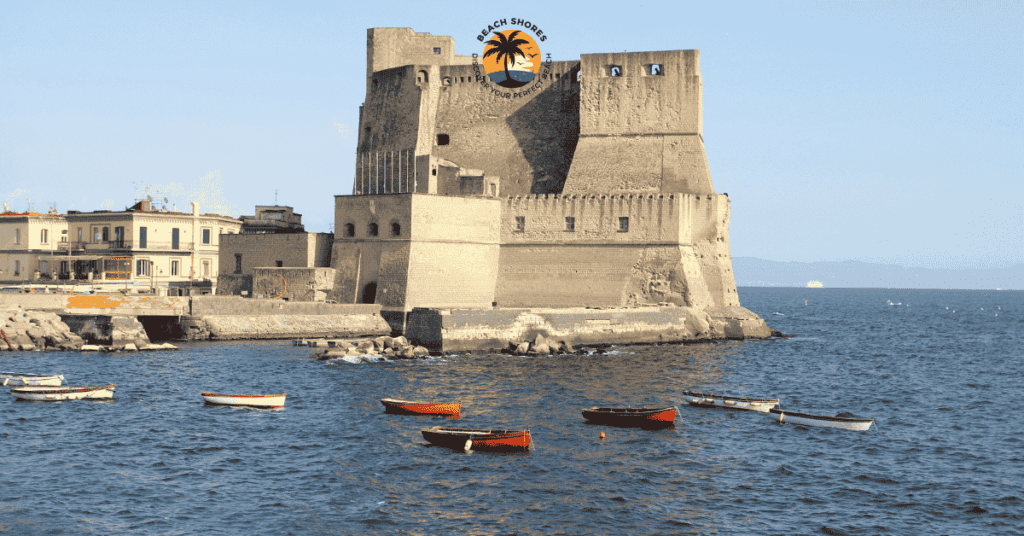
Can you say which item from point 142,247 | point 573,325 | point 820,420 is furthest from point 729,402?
point 142,247

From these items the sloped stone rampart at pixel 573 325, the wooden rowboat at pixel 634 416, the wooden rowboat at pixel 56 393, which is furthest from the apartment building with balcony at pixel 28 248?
the wooden rowboat at pixel 634 416

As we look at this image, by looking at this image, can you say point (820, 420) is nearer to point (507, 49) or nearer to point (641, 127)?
point (641, 127)

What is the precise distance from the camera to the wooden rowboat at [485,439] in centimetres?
2277

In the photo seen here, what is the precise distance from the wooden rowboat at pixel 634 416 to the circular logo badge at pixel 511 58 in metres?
31.4

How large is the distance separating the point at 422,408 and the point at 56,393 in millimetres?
11684

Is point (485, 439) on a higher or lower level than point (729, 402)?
lower

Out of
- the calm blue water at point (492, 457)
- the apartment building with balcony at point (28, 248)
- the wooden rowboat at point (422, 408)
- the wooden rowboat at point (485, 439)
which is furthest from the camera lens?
the apartment building with balcony at point (28, 248)

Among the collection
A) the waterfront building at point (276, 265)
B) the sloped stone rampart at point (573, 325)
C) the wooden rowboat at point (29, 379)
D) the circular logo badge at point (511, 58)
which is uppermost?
the circular logo badge at point (511, 58)

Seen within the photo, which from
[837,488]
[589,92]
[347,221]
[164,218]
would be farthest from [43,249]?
[837,488]

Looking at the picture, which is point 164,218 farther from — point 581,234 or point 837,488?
point 837,488

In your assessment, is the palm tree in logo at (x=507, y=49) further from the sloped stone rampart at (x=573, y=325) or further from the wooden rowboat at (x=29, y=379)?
the wooden rowboat at (x=29, y=379)

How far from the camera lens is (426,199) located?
46.0 m

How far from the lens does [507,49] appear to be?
52.8 m

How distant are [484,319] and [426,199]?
8.80 m
